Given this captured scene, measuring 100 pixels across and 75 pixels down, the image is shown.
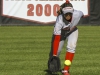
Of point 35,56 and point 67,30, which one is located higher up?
point 67,30

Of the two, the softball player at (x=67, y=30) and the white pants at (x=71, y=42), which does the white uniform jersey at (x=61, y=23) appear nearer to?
the softball player at (x=67, y=30)

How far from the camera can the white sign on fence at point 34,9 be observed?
21844 millimetres

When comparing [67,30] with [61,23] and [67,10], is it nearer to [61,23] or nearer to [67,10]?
[61,23]

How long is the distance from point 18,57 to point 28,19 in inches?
466

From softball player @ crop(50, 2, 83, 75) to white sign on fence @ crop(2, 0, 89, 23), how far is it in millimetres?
14356

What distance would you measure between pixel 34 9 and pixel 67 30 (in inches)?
571

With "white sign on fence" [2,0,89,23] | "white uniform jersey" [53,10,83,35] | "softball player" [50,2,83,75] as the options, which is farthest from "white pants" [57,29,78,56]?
"white sign on fence" [2,0,89,23]

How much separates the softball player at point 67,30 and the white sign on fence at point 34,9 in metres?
14.4

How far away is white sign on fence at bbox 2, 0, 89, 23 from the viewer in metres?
21.8

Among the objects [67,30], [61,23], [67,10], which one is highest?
[67,10]

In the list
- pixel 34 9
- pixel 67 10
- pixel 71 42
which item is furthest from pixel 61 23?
pixel 34 9

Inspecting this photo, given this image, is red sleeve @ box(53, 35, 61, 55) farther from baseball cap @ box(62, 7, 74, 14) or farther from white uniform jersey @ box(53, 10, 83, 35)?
baseball cap @ box(62, 7, 74, 14)

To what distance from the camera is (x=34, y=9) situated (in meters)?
21.8

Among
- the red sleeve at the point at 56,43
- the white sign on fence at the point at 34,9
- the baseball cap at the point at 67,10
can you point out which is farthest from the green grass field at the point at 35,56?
the white sign on fence at the point at 34,9
